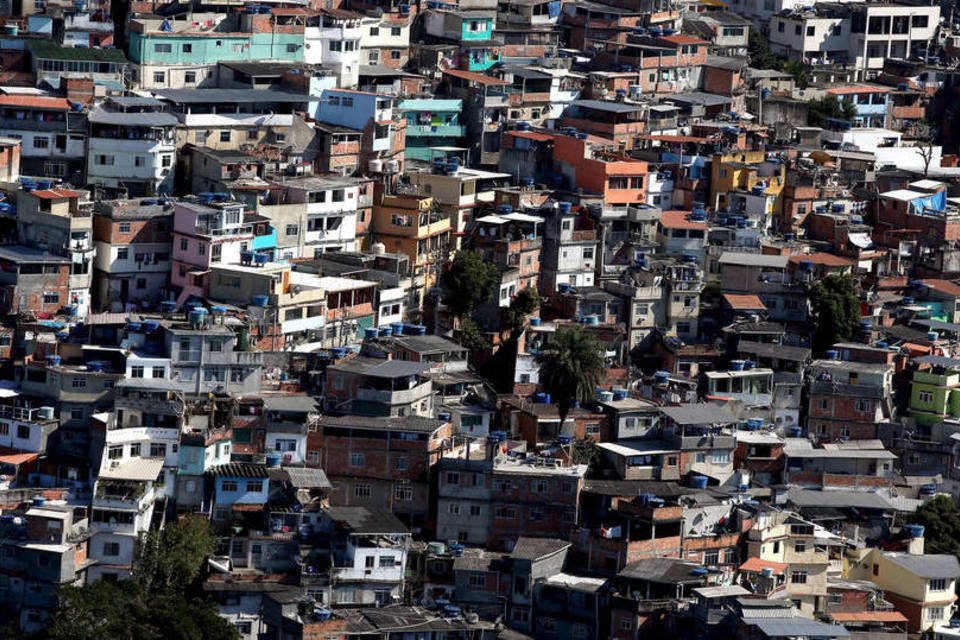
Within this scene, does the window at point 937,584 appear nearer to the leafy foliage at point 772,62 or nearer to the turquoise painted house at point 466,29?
the turquoise painted house at point 466,29

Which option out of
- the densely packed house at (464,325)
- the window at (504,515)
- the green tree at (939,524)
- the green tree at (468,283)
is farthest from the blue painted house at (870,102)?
the window at (504,515)

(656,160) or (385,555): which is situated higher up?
(656,160)

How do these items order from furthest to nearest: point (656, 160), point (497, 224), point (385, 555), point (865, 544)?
1. point (656, 160)
2. point (497, 224)
3. point (865, 544)
4. point (385, 555)

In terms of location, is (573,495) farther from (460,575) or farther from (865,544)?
(865,544)

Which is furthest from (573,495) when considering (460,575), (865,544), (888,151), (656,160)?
(888,151)

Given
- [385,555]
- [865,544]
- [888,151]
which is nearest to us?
[385,555]
